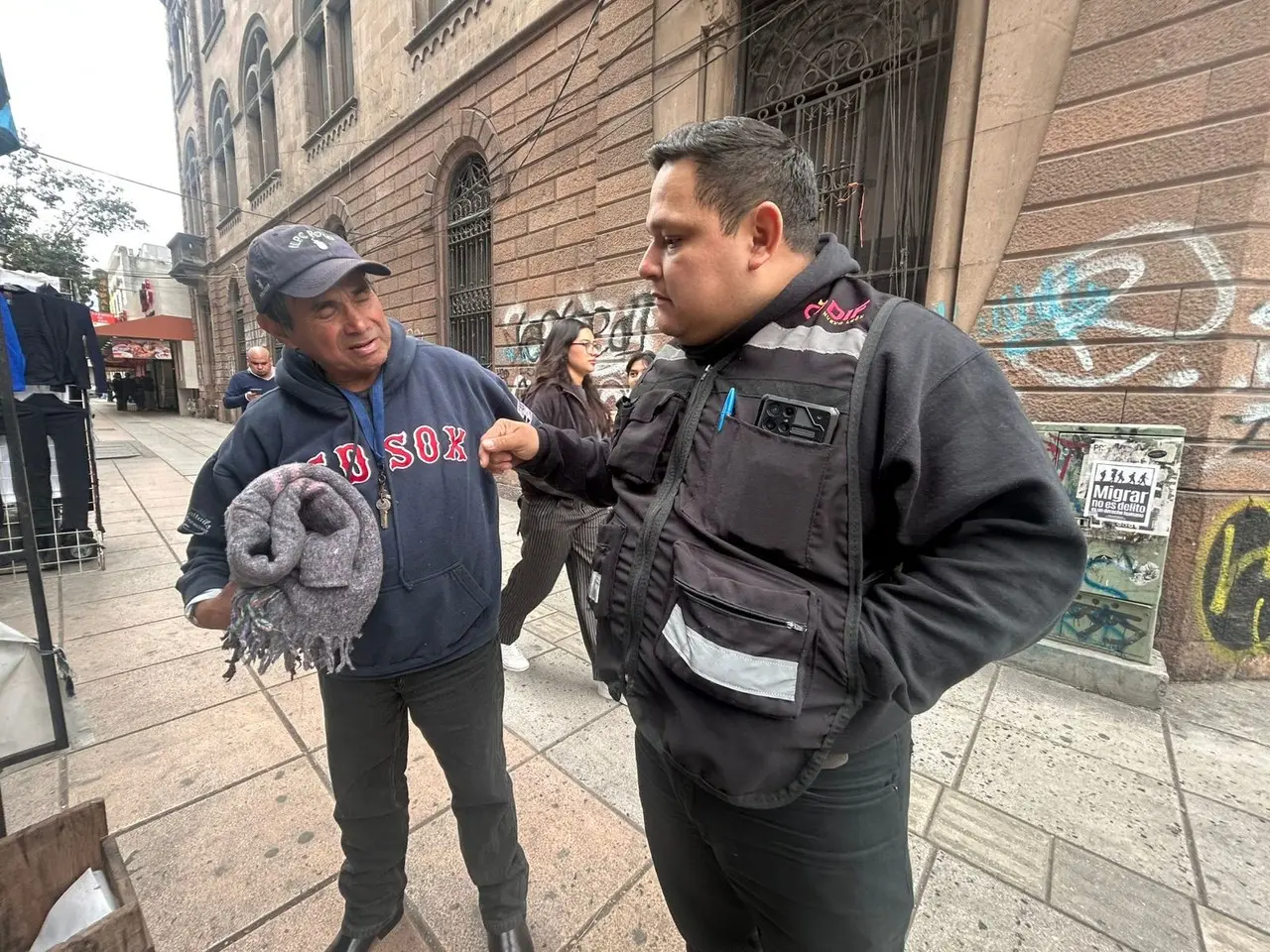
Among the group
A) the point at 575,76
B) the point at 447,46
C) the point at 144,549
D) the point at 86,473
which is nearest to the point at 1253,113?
the point at 575,76

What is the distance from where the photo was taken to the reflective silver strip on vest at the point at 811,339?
90 centimetres

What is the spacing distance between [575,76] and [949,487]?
7268 millimetres

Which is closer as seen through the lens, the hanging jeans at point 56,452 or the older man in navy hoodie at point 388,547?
the older man in navy hoodie at point 388,547

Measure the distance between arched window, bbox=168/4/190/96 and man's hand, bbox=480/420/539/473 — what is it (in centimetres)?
2898

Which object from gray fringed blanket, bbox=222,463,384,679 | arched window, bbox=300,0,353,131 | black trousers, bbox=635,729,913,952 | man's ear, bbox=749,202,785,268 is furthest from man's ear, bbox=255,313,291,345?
arched window, bbox=300,0,353,131

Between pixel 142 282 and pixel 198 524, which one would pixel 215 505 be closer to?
pixel 198 524

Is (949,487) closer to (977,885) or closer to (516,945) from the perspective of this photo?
(516,945)

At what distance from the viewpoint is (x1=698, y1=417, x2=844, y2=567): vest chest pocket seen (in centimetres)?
87

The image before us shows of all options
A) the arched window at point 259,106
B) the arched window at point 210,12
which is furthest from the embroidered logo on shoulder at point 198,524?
the arched window at point 210,12

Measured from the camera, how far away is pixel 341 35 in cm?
1158

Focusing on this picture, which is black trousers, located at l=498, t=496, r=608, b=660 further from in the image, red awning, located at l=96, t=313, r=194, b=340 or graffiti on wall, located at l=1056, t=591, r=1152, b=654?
red awning, located at l=96, t=313, r=194, b=340

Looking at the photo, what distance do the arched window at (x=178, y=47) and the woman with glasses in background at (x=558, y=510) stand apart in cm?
2775

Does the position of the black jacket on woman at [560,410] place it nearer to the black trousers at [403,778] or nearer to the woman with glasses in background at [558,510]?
the woman with glasses in background at [558,510]

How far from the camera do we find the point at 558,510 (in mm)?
2932
